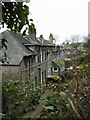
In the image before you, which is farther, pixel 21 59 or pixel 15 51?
pixel 15 51

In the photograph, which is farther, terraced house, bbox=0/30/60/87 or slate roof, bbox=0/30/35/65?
slate roof, bbox=0/30/35/65

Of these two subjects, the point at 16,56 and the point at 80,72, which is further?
the point at 16,56

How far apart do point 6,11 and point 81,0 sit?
214 cm

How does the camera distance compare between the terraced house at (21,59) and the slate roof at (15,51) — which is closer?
the terraced house at (21,59)

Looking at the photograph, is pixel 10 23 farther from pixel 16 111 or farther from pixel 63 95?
pixel 16 111

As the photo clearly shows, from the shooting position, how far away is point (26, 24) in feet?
6.64

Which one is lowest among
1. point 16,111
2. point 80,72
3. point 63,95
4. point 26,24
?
point 16,111

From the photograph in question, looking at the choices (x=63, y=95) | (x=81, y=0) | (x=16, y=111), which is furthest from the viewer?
(x=16, y=111)

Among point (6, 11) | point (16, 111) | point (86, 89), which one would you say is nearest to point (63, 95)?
point (86, 89)

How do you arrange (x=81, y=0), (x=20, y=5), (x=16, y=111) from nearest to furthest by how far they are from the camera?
(x=20, y=5), (x=81, y=0), (x=16, y=111)

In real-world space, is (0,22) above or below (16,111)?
above

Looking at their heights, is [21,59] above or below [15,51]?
below

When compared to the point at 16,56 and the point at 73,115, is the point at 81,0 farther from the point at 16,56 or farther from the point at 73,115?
the point at 16,56

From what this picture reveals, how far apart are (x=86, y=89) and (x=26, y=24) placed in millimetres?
1127
